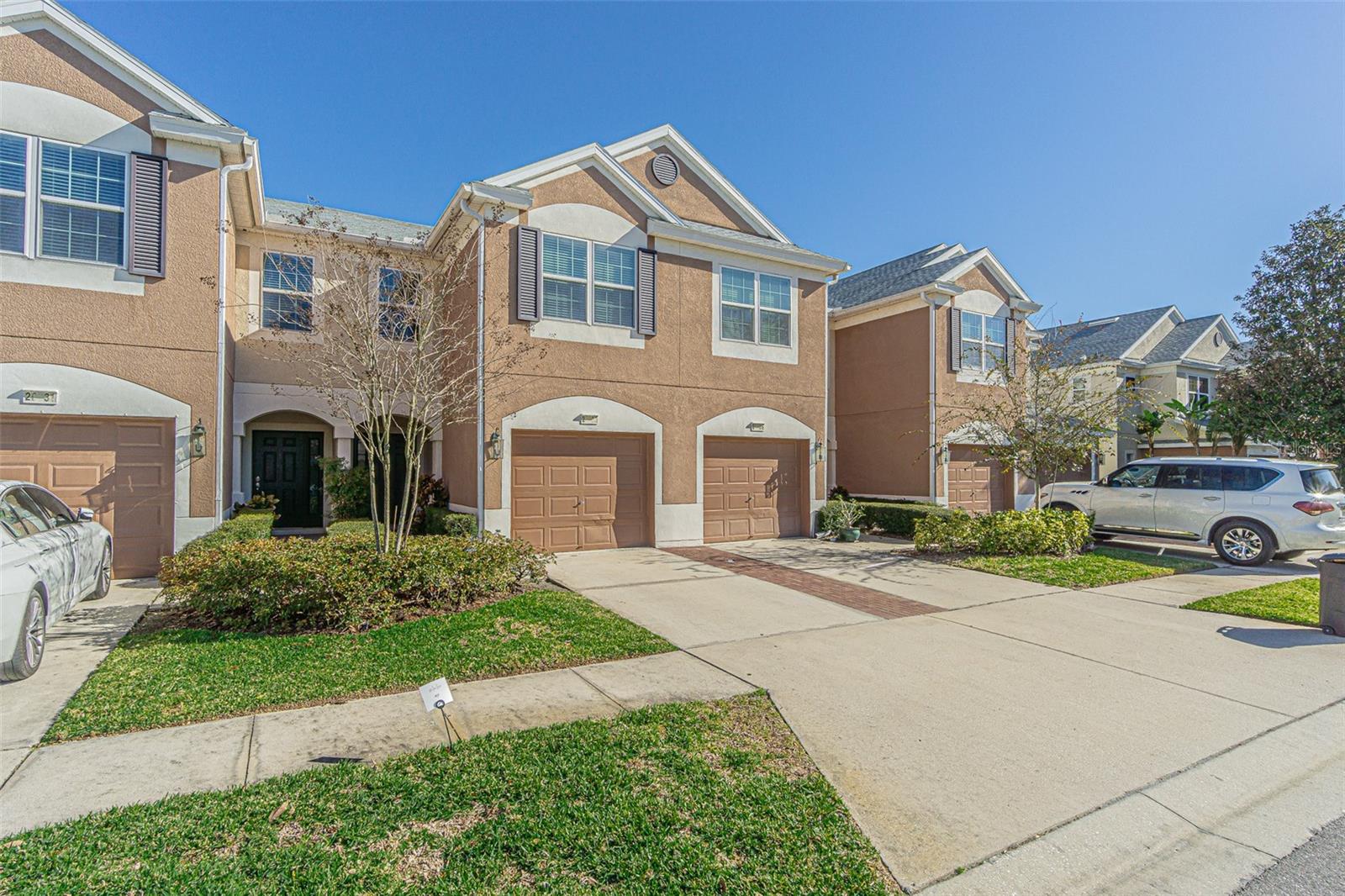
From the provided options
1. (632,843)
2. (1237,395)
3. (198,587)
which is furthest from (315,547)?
(1237,395)

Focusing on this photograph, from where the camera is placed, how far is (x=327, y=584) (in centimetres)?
647

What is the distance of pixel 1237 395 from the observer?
17391 mm

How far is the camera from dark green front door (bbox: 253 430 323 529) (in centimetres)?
1370

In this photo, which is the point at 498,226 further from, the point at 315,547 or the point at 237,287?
the point at 315,547

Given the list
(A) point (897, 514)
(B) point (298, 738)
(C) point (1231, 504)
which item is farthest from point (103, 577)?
(C) point (1231, 504)

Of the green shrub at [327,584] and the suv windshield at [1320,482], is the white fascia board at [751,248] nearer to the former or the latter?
the green shrub at [327,584]

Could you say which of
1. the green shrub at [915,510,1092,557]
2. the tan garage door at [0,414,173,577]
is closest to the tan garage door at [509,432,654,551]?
the tan garage door at [0,414,173,577]

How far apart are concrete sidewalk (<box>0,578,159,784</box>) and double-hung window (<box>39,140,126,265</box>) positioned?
4761mm

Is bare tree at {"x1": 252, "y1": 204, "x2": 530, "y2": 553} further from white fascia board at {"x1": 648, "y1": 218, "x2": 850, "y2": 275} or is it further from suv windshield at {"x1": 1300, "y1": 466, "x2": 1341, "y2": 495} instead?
suv windshield at {"x1": 1300, "y1": 466, "x2": 1341, "y2": 495}

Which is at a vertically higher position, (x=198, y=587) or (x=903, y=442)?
(x=903, y=442)

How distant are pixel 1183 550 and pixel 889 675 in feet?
40.6

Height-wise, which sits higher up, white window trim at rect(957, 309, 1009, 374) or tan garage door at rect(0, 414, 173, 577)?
white window trim at rect(957, 309, 1009, 374)

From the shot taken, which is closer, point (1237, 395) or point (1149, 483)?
point (1149, 483)

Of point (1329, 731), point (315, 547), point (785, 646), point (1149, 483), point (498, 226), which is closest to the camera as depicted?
point (1329, 731)
